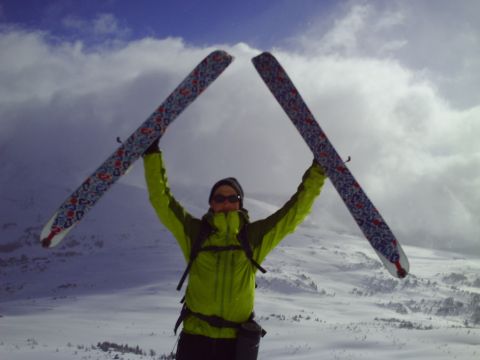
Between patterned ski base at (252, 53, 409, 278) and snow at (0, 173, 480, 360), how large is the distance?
10.4 meters

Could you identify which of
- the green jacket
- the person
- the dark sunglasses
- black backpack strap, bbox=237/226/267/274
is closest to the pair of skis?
the green jacket

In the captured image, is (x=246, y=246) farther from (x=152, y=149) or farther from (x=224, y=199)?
(x=152, y=149)

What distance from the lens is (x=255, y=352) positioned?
10.9 ft

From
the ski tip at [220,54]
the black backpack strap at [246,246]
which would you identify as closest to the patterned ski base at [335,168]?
the ski tip at [220,54]

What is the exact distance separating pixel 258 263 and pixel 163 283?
51.1m

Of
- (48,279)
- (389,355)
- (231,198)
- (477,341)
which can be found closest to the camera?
(231,198)

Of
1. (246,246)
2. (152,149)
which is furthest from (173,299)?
(246,246)

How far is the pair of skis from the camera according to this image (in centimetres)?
447

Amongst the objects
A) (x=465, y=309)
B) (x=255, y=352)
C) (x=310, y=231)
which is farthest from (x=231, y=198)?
(x=310, y=231)

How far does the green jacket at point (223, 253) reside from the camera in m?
3.33

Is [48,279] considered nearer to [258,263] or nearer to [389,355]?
[389,355]

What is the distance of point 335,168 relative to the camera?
4.68 metres

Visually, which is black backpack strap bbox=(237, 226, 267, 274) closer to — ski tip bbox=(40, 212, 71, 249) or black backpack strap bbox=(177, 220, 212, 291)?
black backpack strap bbox=(177, 220, 212, 291)

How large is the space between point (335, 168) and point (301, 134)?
76cm
